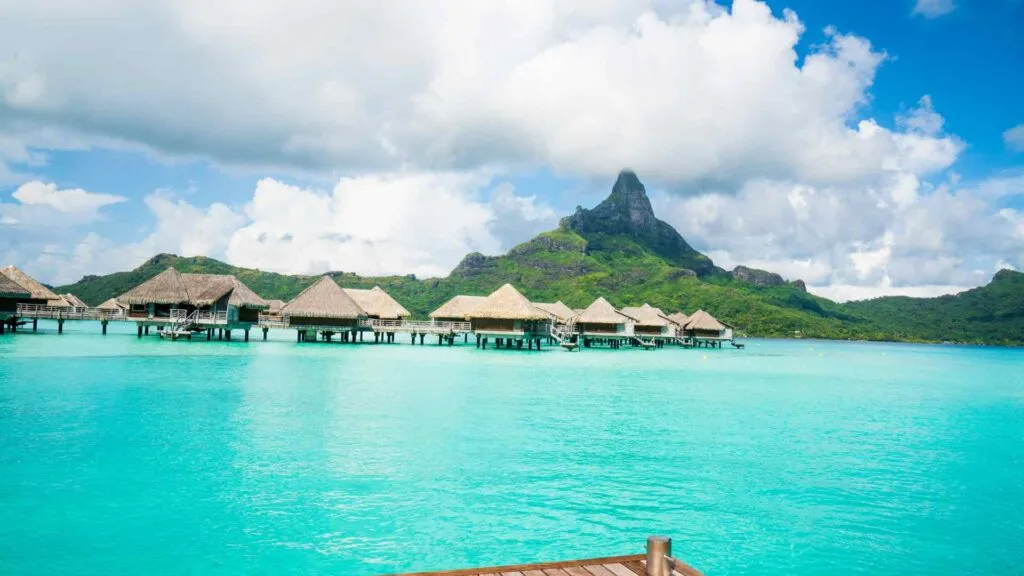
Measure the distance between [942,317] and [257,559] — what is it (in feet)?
531

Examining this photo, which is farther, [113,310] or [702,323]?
[702,323]

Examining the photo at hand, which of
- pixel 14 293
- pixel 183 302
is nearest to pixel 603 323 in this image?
pixel 183 302

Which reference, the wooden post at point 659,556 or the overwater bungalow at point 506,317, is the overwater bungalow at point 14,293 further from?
the wooden post at point 659,556

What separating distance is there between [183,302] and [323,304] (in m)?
9.31

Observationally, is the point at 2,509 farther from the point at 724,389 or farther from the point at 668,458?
the point at 724,389

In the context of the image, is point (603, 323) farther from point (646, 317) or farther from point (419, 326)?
point (419, 326)

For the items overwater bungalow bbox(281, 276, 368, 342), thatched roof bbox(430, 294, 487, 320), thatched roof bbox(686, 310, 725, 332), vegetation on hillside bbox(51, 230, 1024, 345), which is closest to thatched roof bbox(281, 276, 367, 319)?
overwater bungalow bbox(281, 276, 368, 342)

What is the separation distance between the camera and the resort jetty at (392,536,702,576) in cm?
491

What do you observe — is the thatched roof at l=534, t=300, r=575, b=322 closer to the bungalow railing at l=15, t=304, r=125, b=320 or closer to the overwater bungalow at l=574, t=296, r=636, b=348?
the overwater bungalow at l=574, t=296, r=636, b=348

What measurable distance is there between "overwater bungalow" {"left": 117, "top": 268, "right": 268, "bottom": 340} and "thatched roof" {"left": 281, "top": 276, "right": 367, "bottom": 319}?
4366 mm

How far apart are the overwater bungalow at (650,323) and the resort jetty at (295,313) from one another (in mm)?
3982

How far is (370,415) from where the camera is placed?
16688mm

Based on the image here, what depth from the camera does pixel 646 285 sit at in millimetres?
114562

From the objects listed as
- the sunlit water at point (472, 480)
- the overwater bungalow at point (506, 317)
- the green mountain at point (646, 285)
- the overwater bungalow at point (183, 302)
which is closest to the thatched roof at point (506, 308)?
the overwater bungalow at point (506, 317)
